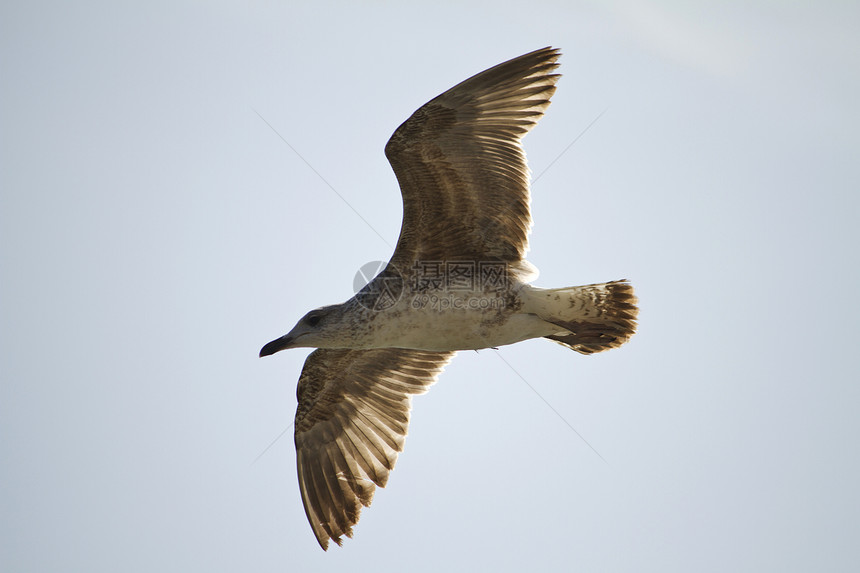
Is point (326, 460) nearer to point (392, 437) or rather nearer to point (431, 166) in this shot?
point (392, 437)

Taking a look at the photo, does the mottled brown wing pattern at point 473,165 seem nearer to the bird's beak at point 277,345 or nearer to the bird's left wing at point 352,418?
the bird's beak at point 277,345

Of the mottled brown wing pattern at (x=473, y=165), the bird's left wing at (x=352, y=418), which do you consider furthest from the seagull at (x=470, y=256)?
the bird's left wing at (x=352, y=418)

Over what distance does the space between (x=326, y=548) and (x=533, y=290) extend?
10.9ft

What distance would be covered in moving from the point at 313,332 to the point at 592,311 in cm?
265

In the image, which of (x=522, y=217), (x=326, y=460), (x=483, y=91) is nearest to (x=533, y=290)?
(x=522, y=217)

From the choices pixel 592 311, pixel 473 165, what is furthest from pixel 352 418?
pixel 473 165

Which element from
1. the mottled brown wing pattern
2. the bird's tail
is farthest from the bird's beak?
the bird's tail

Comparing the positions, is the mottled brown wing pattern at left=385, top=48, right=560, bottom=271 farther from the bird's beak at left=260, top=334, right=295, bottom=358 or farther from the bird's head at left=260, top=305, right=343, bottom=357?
the bird's beak at left=260, top=334, right=295, bottom=358

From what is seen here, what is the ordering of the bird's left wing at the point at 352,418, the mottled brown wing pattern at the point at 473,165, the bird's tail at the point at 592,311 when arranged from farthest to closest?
the bird's left wing at the point at 352,418, the bird's tail at the point at 592,311, the mottled brown wing pattern at the point at 473,165

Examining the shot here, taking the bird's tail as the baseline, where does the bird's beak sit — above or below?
below

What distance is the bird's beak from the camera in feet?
26.3

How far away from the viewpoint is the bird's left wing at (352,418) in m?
9.12

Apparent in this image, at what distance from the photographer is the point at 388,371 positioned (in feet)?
31.6

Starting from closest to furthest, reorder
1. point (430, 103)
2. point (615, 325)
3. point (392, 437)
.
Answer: point (430, 103) < point (615, 325) < point (392, 437)
